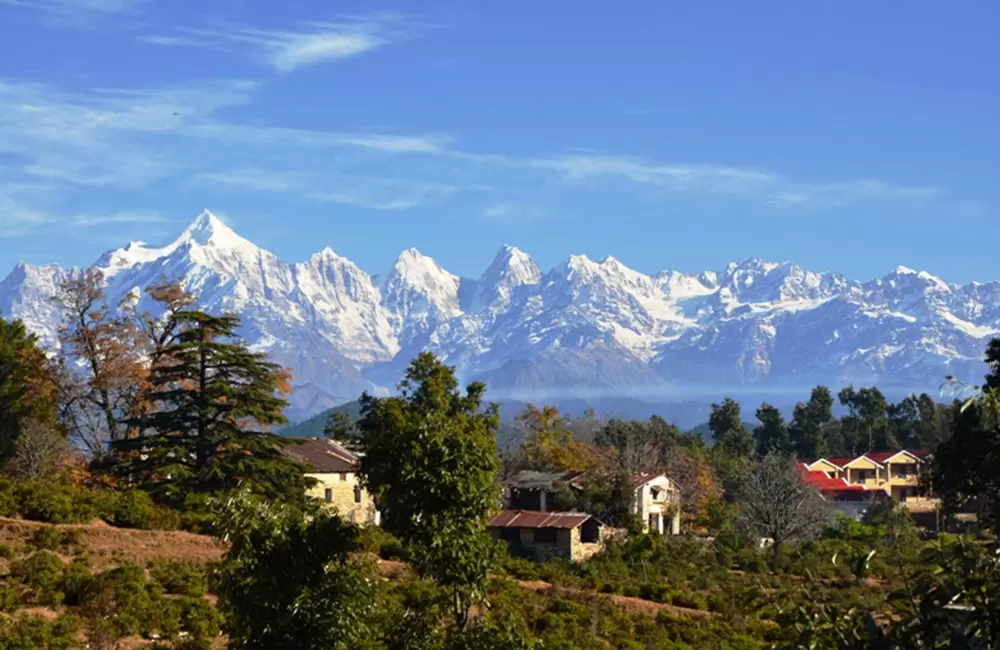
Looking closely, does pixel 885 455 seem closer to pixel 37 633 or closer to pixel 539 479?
pixel 539 479

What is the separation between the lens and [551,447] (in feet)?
291

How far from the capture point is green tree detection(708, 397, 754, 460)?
121 meters

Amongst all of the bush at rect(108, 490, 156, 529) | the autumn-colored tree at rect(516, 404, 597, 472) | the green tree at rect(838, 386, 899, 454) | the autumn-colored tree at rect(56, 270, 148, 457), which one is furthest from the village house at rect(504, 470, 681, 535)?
the green tree at rect(838, 386, 899, 454)

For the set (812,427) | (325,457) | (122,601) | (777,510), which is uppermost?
(812,427)

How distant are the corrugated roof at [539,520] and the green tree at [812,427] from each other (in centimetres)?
7848

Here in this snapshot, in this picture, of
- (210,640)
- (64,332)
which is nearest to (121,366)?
(64,332)

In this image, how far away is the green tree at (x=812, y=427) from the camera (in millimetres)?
138125

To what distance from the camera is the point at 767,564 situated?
187 feet

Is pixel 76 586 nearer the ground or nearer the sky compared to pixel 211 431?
nearer the ground

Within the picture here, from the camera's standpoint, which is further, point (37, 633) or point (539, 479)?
point (539, 479)

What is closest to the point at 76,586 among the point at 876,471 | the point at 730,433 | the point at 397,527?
the point at 397,527

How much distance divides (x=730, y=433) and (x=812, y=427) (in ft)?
65.2

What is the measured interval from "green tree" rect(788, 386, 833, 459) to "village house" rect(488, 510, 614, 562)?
3057 inches

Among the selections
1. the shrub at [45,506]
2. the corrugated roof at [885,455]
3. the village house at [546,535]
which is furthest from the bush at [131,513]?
the corrugated roof at [885,455]
